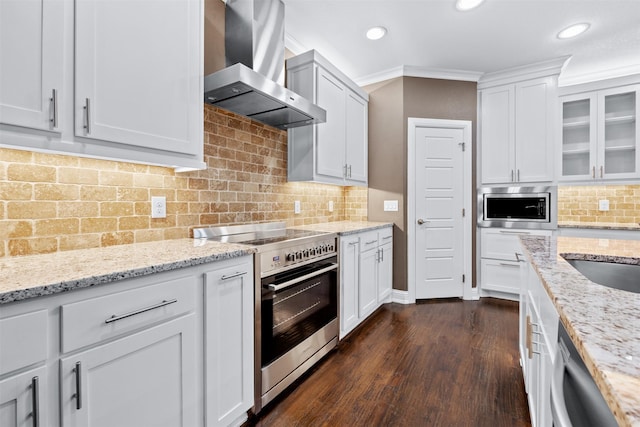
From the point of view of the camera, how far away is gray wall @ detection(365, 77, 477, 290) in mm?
3521

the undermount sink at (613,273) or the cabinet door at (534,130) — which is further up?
the cabinet door at (534,130)

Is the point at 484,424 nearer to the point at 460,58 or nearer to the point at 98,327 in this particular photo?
the point at 98,327

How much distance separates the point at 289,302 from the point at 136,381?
888 millimetres

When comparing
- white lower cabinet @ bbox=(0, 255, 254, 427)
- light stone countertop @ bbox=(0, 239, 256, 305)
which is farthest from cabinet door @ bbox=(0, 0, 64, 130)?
white lower cabinet @ bbox=(0, 255, 254, 427)

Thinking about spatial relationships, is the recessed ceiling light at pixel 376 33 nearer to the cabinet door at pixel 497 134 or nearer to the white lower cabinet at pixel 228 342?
the cabinet door at pixel 497 134

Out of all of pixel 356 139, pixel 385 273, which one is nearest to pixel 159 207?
pixel 356 139

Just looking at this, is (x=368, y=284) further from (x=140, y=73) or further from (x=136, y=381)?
(x=140, y=73)

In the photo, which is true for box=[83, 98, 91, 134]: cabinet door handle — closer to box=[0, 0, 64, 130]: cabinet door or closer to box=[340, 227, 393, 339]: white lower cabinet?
box=[0, 0, 64, 130]: cabinet door

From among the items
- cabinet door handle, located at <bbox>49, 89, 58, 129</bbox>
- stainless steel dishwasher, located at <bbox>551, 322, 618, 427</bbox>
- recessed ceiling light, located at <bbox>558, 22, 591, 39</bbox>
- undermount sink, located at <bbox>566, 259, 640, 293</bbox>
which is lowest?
stainless steel dishwasher, located at <bbox>551, 322, 618, 427</bbox>

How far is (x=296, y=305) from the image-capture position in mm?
1909

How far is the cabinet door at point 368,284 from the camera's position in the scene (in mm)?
2742

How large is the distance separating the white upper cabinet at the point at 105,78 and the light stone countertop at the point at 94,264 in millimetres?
433

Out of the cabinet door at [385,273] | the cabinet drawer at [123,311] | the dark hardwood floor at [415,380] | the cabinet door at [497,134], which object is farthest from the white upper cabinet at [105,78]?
the cabinet door at [497,134]

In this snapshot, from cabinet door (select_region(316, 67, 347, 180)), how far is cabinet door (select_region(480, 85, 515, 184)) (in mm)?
1799
